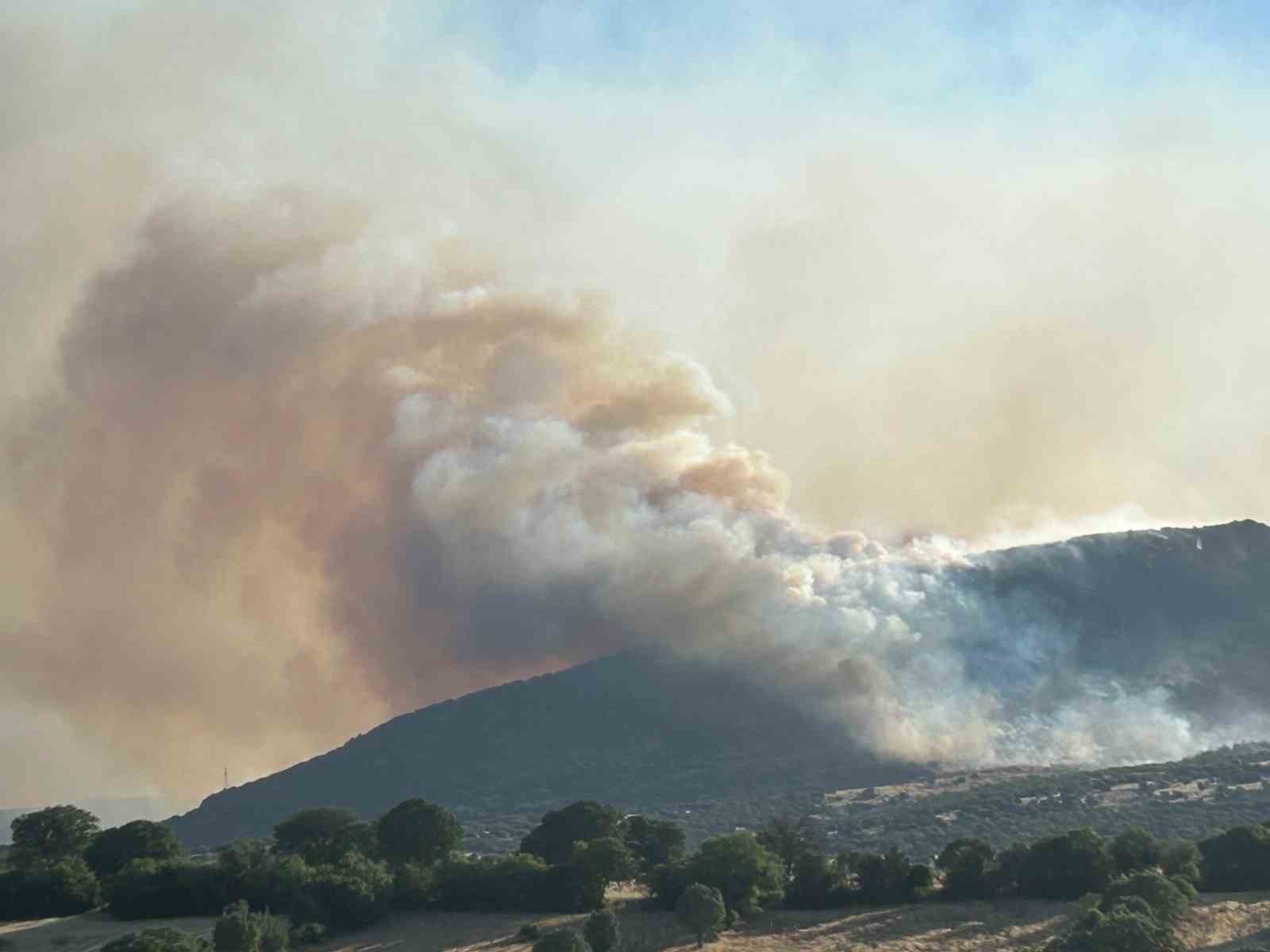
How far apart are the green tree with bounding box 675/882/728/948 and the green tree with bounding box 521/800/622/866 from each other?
17.5 metres

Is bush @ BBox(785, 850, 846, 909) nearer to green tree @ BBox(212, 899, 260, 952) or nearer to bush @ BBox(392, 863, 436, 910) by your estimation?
bush @ BBox(392, 863, 436, 910)

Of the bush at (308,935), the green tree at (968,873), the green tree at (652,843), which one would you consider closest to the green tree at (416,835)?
the green tree at (652,843)

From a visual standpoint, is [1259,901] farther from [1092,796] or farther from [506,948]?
[1092,796]

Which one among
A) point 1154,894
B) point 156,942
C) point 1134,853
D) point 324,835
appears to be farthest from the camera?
point 324,835

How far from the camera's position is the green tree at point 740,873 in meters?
94.0

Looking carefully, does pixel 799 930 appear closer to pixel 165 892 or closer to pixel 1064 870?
pixel 1064 870

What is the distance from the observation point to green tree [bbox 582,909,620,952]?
279 ft

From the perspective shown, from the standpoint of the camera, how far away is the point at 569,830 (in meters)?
110

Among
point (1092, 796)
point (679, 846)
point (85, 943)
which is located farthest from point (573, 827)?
point (1092, 796)

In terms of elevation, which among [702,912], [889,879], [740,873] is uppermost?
[740,873]

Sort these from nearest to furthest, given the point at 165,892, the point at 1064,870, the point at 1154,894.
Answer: the point at 1154,894 < the point at 165,892 < the point at 1064,870

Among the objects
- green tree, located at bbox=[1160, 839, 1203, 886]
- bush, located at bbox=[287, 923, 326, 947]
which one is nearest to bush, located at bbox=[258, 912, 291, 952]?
bush, located at bbox=[287, 923, 326, 947]

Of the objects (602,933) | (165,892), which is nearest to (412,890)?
(165,892)

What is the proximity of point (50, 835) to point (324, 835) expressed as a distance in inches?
677
